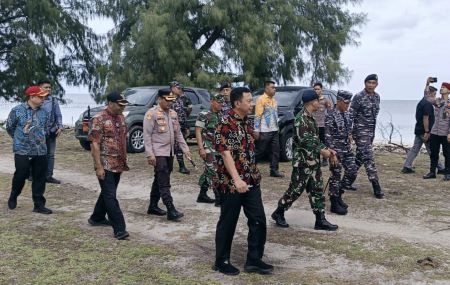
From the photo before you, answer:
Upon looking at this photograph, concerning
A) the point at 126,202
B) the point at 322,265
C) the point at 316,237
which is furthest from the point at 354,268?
the point at 126,202

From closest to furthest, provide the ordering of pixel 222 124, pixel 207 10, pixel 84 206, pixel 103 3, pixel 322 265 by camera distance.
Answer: pixel 222 124 → pixel 322 265 → pixel 84 206 → pixel 207 10 → pixel 103 3

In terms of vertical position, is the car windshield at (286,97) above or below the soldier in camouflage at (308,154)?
above

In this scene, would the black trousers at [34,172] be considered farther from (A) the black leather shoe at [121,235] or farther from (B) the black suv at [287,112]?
(B) the black suv at [287,112]

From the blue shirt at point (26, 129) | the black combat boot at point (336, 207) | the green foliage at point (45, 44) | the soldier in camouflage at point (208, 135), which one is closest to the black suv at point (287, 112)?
→ the soldier in camouflage at point (208, 135)

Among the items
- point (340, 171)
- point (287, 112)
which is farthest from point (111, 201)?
point (287, 112)

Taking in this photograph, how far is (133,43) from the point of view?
19047 millimetres

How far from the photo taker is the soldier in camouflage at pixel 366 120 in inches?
301

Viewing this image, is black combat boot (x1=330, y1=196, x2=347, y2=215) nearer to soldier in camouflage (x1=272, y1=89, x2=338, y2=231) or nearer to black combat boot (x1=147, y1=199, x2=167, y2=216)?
soldier in camouflage (x1=272, y1=89, x2=338, y2=231)

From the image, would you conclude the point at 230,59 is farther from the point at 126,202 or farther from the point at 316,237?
the point at 316,237

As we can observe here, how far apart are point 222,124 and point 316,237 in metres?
2.05

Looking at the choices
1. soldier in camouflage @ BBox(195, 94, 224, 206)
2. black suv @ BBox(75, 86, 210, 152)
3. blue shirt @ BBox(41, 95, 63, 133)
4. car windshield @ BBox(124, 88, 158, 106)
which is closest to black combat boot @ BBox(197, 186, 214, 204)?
soldier in camouflage @ BBox(195, 94, 224, 206)

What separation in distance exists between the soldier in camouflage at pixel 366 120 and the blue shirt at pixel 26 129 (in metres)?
4.50

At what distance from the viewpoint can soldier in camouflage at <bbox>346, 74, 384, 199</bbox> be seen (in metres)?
7.63

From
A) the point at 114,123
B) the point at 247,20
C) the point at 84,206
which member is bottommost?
the point at 84,206
